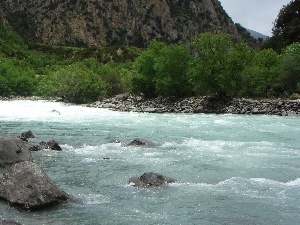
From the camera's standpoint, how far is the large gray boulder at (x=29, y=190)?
12844mm

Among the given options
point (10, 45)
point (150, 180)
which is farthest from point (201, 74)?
point (10, 45)

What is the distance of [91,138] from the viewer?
28141mm

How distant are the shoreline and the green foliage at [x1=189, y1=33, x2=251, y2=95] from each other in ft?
5.08

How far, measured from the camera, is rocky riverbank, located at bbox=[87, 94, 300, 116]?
47062mm

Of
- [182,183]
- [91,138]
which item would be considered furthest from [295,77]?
[182,183]

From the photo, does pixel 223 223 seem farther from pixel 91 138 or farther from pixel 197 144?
pixel 91 138

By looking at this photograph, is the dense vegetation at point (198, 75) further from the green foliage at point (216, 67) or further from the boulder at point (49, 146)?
the boulder at point (49, 146)

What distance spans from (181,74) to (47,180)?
158 ft

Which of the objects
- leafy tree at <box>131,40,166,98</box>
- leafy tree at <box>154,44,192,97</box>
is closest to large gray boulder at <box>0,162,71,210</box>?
leafy tree at <box>154,44,192,97</box>

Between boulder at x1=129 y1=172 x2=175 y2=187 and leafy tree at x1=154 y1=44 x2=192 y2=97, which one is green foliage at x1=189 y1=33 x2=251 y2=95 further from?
boulder at x1=129 y1=172 x2=175 y2=187

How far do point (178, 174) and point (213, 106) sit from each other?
34.5 meters

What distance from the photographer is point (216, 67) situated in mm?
53938

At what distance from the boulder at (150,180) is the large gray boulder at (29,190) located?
303 centimetres

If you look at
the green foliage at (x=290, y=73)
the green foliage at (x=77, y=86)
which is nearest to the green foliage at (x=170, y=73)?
the green foliage at (x=77, y=86)
